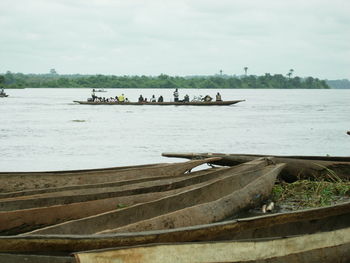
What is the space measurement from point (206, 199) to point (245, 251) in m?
1.45

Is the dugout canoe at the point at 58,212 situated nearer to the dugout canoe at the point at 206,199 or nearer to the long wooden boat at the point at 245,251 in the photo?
the dugout canoe at the point at 206,199

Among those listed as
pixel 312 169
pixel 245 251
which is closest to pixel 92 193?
pixel 245 251

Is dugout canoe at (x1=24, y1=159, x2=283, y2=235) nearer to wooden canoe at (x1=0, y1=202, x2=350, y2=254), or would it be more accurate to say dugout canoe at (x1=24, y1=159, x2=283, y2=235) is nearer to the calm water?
wooden canoe at (x1=0, y1=202, x2=350, y2=254)

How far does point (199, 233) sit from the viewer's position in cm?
320

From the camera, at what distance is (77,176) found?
18.0 feet

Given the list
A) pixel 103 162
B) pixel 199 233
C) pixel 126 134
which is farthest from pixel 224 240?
pixel 126 134

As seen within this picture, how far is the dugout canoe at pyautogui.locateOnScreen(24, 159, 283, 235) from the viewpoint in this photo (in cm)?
363

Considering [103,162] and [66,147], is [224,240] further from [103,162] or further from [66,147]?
[66,147]

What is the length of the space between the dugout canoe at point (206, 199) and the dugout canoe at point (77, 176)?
23.5 inches

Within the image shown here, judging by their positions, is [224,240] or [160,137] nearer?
[224,240]

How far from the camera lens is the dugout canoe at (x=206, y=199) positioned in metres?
3.63

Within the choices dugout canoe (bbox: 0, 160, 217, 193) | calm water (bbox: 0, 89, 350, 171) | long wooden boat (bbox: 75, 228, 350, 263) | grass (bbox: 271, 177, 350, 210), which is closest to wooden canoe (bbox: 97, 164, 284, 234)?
grass (bbox: 271, 177, 350, 210)

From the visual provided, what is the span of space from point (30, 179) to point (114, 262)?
105 inches

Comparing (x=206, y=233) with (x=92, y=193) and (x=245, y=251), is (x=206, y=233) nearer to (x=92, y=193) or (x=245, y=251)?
(x=245, y=251)
